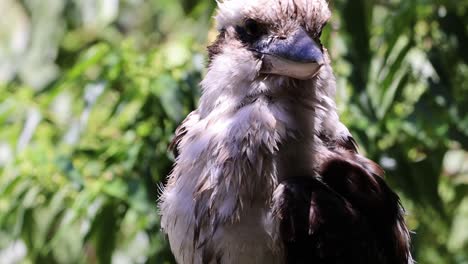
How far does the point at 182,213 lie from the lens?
155 centimetres

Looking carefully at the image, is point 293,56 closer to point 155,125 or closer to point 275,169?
point 275,169

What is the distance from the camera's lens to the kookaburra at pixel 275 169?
4.79ft

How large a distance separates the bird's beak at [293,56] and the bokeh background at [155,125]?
0.69 meters

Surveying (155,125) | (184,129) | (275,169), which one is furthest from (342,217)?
(155,125)

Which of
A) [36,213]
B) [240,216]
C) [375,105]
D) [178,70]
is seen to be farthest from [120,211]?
[240,216]

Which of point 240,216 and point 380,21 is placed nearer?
point 240,216

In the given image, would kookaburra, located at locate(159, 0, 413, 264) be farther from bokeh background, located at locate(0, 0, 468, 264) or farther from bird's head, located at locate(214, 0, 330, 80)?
bokeh background, located at locate(0, 0, 468, 264)

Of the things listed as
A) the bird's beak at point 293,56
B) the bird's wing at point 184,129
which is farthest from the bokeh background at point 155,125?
the bird's beak at point 293,56

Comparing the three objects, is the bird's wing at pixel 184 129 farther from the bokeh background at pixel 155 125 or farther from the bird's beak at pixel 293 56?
the bokeh background at pixel 155 125

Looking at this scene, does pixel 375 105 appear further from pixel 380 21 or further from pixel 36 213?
pixel 36 213

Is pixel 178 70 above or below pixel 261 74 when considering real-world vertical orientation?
below

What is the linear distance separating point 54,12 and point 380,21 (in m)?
0.95

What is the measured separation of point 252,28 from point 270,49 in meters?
0.08

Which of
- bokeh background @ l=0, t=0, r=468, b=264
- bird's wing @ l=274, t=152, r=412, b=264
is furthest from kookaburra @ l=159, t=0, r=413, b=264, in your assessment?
bokeh background @ l=0, t=0, r=468, b=264
